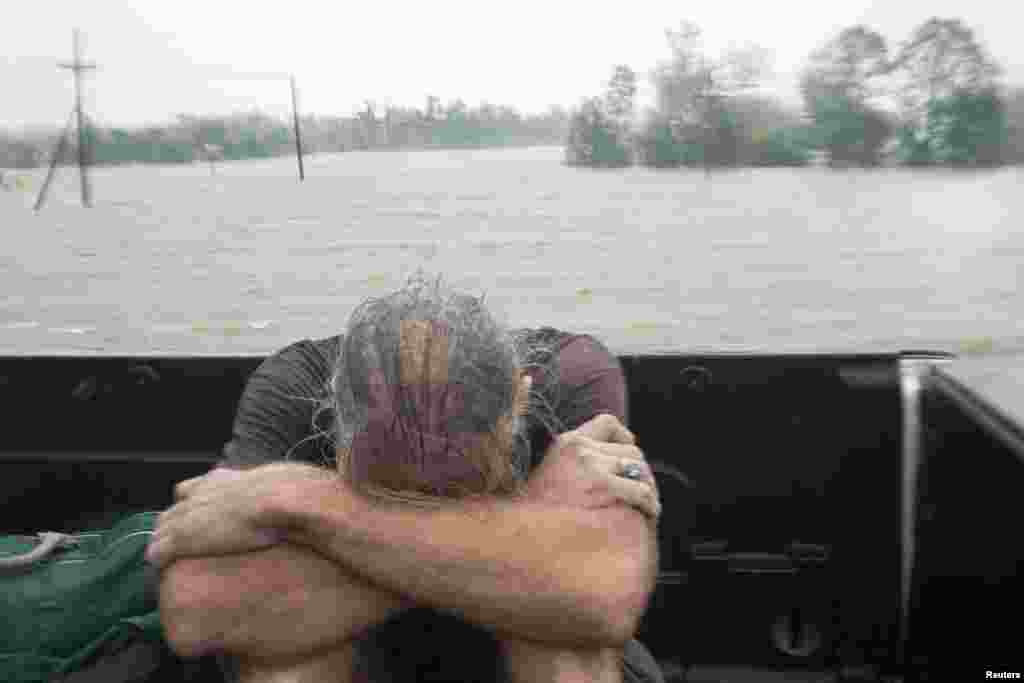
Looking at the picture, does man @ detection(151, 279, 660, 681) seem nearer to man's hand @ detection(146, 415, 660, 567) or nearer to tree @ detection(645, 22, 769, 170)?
man's hand @ detection(146, 415, 660, 567)

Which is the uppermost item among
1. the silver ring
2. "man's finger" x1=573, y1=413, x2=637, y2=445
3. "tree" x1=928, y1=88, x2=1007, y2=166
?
"tree" x1=928, y1=88, x2=1007, y2=166

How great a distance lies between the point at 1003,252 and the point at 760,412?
574mm

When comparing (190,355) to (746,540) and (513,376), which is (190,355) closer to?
(746,540)

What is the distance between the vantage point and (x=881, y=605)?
2.42 meters

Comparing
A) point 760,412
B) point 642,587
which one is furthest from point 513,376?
point 760,412

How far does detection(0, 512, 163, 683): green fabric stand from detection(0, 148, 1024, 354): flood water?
63cm

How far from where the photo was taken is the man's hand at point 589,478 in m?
1.36

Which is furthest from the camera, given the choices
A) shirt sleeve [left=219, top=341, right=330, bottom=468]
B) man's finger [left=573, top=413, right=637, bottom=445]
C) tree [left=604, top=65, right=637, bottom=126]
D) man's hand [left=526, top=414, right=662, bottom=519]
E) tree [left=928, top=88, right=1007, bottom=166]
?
tree [left=604, top=65, right=637, bottom=126]

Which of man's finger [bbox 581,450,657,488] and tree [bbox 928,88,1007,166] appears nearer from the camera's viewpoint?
man's finger [bbox 581,450,657,488]

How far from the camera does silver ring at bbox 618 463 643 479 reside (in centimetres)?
141

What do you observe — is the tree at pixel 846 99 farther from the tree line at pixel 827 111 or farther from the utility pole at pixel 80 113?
the utility pole at pixel 80 113

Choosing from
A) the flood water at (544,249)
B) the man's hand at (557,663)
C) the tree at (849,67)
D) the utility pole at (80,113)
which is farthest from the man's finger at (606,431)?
the utility pole at (80,113)

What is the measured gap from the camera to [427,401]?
4.08 feet

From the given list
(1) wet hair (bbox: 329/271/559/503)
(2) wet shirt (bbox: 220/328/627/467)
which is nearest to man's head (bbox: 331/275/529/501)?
(1) wet hair (bbox: 329/271/559/503)
